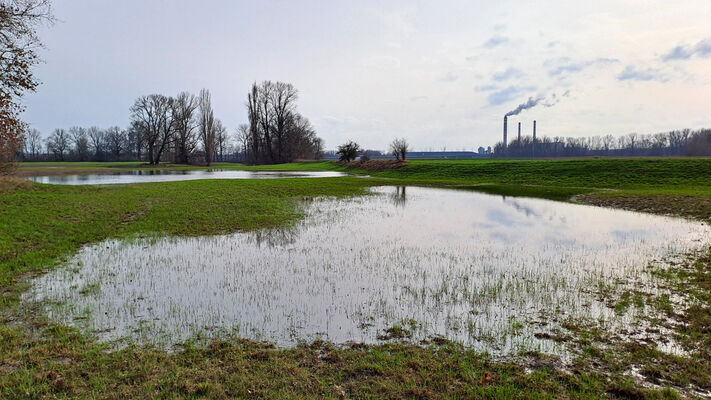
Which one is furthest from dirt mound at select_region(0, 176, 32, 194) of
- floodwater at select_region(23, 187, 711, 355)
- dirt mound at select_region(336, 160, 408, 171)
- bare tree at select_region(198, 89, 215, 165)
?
bare tree at select_region(198, 89, 215, 165)

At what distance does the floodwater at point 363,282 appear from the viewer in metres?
5.79

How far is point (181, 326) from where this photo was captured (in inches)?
228

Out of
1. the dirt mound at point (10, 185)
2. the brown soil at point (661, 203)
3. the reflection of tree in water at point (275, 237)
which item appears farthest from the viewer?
the dirt mound at point (10, 185)

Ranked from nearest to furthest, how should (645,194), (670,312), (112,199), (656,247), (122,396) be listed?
(122,396)
(670,312)
(656,247)
(112,199)
(645,194)

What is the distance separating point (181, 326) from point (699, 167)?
40.6 metres

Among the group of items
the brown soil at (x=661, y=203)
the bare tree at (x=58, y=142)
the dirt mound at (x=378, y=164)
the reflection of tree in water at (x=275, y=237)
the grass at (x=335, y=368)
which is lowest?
the grass at (x=335, y=368)

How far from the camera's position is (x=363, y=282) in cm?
808

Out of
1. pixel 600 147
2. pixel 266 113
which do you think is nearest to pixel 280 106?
pixel 266 113

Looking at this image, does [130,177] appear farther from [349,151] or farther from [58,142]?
[58,142]

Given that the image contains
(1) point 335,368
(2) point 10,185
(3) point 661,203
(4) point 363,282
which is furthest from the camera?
(3) point 661,203

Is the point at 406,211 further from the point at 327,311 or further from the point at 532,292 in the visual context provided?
the point at 327,311

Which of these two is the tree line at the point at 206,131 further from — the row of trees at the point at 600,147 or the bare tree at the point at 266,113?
the row of trees at the point at 600,147

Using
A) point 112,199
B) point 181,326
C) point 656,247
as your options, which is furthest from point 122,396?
point 112,199

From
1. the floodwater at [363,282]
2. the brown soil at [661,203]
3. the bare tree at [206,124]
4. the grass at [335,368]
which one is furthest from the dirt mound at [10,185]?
the bare tree at [206,124]
